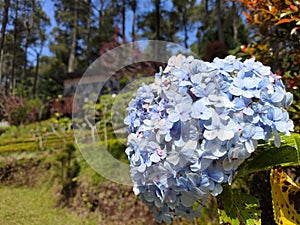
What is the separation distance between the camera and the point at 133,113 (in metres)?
0.71

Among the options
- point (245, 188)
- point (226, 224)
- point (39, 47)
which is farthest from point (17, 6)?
point (226, 224)

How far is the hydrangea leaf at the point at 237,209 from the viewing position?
0.60 meters


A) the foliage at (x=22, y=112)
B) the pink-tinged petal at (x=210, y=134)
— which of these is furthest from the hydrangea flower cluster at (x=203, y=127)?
the foliage at (x=22, y=112)

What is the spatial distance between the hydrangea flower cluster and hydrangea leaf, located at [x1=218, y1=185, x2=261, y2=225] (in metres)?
0.05

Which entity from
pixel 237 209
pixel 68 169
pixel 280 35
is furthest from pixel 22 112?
pixel 237 209

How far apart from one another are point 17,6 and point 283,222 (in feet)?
5.00

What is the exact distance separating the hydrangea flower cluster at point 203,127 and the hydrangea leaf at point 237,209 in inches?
2.0

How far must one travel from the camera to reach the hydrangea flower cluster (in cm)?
54

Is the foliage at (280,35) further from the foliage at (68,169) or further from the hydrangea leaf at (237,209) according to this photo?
the foliage at (68,169)

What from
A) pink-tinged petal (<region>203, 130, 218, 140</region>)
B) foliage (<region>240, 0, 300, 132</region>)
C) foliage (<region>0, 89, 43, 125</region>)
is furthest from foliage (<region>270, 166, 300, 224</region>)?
foliage (<region>0, 89, 43, 125</region>)

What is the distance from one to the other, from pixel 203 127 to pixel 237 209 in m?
0.18

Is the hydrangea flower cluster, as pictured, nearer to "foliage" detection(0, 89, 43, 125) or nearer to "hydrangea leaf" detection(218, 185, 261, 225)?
"hydrangea leaf" detection(218, 185, 261, 225)

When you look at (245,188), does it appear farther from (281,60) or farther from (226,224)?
(226,224)

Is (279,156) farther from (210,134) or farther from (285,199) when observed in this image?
(210,134)
